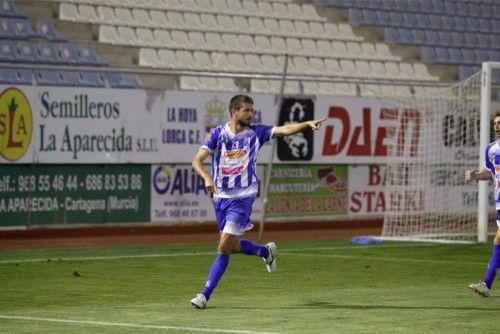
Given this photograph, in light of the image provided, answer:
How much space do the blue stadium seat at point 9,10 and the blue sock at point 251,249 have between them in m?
12.6

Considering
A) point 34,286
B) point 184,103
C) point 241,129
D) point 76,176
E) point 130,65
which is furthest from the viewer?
point 130,65

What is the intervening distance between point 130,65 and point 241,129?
14.0 m

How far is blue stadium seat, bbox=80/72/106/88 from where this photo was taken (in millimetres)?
22417

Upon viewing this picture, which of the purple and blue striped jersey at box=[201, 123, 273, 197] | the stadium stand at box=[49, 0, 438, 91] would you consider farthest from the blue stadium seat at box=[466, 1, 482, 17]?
the purple and blue striped jersey at box=[201, 123, 273, 197]

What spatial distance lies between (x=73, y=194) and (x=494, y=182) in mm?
9338

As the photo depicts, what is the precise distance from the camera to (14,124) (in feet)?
67.6

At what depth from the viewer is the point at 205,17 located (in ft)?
95.6

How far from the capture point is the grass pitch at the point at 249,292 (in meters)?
10.8

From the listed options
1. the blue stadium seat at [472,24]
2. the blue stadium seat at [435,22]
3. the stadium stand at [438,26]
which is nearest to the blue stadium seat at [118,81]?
the stadium stand at [438,26]

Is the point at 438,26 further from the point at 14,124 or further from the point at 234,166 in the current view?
the point at 234,166

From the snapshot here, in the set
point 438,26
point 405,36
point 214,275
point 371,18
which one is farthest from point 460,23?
point 214,275

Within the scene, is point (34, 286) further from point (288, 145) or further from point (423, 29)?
point (423, 29)

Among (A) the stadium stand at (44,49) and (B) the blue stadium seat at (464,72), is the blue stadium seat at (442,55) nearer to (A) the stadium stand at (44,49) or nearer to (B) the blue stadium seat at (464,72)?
(B) the blue stadium seat at (464,72)

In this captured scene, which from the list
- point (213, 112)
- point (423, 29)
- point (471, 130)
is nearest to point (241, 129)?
point (213, 112)
